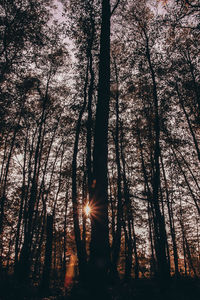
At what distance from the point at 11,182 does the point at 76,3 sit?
53.4ft

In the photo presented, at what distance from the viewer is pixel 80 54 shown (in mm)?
11953

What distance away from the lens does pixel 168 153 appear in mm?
16828

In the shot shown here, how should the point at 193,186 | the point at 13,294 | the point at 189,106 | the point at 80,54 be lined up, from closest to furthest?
the point at 13,294
the point at 80,54
the point at 189,106
the point at 193,186

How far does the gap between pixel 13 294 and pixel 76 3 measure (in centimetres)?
1504

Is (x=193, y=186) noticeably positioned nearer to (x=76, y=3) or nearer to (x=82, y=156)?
(x=82, y=156)

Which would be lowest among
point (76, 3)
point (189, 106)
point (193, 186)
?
point (193, 186)

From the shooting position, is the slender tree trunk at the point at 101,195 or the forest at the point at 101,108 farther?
the forest at the point at 101,108

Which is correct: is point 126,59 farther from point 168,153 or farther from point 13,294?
point 13,294

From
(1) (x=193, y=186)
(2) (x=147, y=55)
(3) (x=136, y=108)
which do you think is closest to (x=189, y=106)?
(3) (x=136, y=108)

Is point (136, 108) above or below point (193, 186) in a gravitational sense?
above

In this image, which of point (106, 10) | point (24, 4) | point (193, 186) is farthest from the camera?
point (193, 186)

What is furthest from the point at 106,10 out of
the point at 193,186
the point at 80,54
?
the point at 193,186

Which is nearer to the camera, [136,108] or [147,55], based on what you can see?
[147,55]

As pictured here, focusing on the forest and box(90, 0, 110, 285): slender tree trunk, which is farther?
the forest
